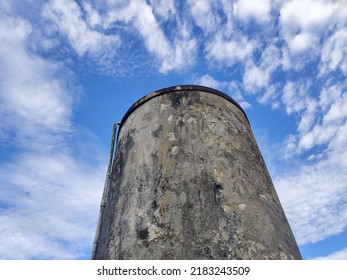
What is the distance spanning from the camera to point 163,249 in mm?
2197

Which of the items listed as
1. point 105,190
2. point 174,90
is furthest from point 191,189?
point 105,190

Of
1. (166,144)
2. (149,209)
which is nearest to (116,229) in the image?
(149,209)

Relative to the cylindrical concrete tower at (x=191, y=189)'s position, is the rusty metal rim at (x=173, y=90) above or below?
above

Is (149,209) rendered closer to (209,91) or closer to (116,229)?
(116,229)

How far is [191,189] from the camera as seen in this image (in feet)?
8.05

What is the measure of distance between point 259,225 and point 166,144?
1.13 metres

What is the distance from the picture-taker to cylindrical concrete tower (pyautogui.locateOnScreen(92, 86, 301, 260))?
2201mm

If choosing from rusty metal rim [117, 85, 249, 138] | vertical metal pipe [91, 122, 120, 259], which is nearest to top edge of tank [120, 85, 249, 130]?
rusty metal rim [117, 85, 249, 138]

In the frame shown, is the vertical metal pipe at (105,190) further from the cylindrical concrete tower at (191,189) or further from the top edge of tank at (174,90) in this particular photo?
the top edge of tank at (174,90)

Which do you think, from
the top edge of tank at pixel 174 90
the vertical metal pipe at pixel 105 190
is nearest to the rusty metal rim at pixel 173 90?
the top edge of tank at pixel 174 90

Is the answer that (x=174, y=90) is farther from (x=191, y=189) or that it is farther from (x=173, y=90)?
(x=191, y=189)

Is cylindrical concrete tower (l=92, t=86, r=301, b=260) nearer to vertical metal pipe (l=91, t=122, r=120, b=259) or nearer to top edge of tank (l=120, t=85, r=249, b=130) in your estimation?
top edge of tank (l=120, t=85, r=249, b=130)

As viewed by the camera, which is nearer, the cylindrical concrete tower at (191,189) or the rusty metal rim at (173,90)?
the cylindrical concrete tower at (191,189)

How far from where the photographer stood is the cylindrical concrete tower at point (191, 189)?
220 centimetres
